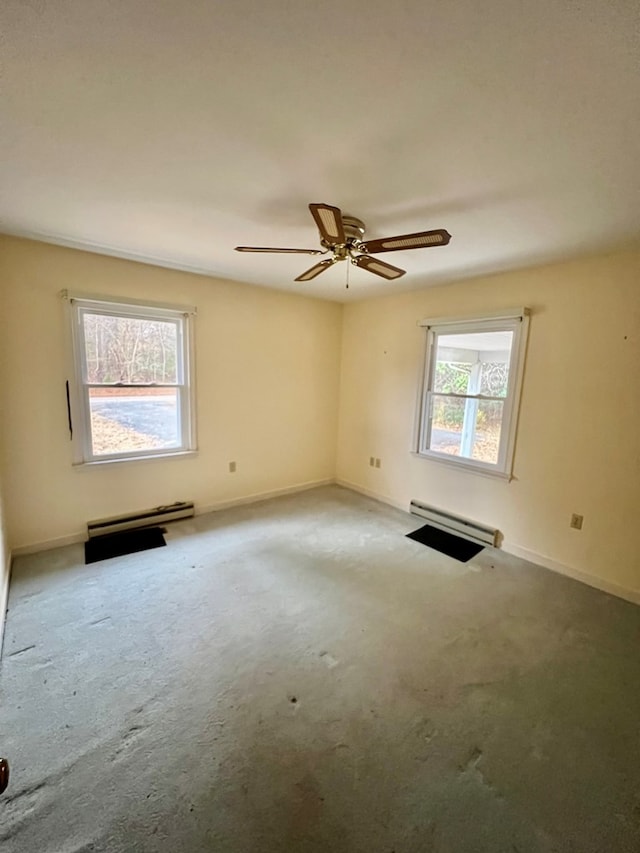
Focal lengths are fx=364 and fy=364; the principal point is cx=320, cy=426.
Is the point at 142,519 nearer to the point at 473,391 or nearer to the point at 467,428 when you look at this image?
the point at 467,428

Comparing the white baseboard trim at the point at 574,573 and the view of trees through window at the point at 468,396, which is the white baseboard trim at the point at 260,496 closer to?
the view of trees through window at the point at 468,396

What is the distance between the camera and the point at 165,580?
2.66 metres

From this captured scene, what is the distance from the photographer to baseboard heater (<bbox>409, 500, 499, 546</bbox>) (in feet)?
11.1

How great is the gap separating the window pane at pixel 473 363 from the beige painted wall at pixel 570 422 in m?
0.22

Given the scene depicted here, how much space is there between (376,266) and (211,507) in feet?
9.57

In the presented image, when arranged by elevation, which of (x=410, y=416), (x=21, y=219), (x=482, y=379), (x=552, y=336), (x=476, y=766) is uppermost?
(x=21, y=219)

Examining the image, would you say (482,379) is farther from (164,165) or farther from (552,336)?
(164,165)

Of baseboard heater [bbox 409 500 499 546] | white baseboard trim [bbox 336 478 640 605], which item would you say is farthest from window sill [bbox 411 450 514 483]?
white baseboard trim [bbox 336 478 640 605]

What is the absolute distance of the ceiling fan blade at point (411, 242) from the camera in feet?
5.51

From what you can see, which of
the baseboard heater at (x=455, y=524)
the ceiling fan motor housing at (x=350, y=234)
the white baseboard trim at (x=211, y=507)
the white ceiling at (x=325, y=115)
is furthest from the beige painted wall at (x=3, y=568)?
the baseboard heater at (x=455, y=524)

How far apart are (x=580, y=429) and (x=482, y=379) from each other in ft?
3.05

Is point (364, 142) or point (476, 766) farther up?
point (364, 142)

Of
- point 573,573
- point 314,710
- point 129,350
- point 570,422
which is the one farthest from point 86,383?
point 573,573

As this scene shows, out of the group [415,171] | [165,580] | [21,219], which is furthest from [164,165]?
[165,580]
